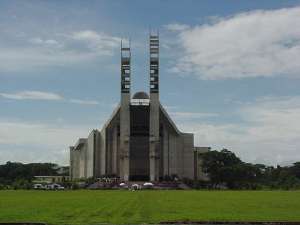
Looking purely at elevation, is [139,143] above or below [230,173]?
above

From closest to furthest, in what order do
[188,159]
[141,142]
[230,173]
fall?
[230,173]
[141,142]
[188,159]

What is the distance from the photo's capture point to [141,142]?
125875mm

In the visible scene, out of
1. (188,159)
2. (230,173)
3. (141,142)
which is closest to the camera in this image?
(230,173)

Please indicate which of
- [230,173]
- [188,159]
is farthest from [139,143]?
[230,173]

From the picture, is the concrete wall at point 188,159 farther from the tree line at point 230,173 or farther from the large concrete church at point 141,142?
the tree line at point 230,173

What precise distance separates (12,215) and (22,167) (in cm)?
12540

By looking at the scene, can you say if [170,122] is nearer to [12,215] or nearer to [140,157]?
[140,157]

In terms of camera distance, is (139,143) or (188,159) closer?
(139,143)

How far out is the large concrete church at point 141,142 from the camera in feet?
402

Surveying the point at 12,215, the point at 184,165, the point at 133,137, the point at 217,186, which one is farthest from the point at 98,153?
the point at 12,215

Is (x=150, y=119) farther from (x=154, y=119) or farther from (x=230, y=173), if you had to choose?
(x=230, y=173)

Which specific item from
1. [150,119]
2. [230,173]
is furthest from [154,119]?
[230,173]

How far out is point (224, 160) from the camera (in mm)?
112562

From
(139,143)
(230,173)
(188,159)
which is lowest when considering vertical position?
(230,173)
